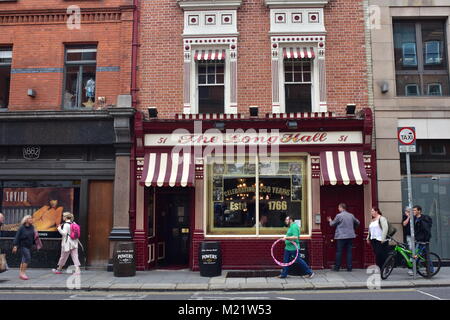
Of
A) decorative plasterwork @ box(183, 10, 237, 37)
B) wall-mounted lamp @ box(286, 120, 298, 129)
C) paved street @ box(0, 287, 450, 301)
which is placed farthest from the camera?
decorative plasterwork @ box(183, 10, 237, 37)

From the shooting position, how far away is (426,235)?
1168cm

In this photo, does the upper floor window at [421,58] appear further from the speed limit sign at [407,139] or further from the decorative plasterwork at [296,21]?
the speed limit sign at [407,139]

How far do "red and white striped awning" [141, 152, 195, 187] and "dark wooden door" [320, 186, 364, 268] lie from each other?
14.1 ft

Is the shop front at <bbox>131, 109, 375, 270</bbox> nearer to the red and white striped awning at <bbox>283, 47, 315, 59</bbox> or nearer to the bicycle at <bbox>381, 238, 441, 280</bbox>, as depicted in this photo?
the bicycle at <bbox>381, 238, 441, 280</bbox>

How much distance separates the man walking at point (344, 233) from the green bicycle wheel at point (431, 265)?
186 cm

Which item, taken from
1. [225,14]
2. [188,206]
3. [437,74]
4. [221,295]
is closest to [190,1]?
[225,14]

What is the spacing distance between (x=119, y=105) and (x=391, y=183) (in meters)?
9.04

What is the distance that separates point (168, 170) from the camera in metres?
13.4

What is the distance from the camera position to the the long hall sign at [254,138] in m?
13.4

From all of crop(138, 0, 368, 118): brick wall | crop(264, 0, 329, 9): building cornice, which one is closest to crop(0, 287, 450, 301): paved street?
crop(138, 0, 368, 118): brick wall

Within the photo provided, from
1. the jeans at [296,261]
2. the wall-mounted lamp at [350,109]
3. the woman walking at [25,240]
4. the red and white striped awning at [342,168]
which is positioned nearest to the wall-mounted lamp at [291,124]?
the red and white striped awning at [342,168]

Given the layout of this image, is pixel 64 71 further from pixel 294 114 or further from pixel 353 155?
pixel 353 155

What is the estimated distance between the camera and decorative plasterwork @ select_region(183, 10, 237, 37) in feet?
46.1

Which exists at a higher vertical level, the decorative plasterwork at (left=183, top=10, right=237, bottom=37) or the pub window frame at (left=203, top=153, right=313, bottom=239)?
the decorative plasterwork at (left=183, top=10, right=237, bottom=37)
